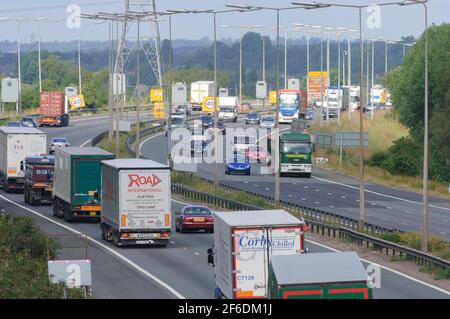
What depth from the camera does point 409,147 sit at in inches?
4488

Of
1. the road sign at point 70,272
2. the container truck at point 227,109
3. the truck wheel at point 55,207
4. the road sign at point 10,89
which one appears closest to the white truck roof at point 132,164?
the truck wheel at point 55,207

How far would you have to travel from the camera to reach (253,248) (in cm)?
3212

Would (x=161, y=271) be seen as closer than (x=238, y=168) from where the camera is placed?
Yes

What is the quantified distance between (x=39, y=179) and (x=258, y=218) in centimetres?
3684

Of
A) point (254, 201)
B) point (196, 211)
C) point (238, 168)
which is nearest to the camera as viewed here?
point (196, 211)

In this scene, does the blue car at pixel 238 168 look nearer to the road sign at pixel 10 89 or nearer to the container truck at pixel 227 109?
the container truck at pixel 227 109

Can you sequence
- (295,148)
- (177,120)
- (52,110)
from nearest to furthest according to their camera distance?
(295,148)
(177,120)
(52,110)

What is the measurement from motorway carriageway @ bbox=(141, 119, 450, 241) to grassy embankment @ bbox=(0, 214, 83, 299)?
21.1m

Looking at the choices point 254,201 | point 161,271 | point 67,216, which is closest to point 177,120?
point 254,201

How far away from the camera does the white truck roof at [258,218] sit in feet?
107

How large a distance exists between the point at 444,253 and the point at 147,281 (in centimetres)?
1164

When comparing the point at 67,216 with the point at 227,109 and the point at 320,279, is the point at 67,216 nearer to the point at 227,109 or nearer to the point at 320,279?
the point at 320,279

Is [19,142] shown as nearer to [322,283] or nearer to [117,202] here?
[117,202]

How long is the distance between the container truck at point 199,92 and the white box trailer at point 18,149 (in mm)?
102288
